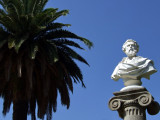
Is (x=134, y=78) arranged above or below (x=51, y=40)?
below

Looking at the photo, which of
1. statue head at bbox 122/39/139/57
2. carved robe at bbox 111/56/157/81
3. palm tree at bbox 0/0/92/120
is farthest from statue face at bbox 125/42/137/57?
palm tree at bbox 0/0/92/120

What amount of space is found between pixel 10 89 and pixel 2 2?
5.28 metres

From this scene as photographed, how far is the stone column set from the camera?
9.05 metres

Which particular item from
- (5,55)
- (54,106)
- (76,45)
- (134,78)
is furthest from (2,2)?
(134,78)

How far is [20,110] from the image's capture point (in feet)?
61.3

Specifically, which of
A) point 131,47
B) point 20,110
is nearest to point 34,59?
point 20,110

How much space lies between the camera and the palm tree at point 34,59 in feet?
61.7

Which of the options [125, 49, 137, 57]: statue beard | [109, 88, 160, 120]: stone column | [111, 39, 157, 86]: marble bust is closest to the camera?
[109, 88, 160, 120]: stone column

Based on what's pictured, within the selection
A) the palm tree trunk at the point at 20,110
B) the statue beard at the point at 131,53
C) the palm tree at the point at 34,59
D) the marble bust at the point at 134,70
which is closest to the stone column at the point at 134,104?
the marble bust at the point at 134,70

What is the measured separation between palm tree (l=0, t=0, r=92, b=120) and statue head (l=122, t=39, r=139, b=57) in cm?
840

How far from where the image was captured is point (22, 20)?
19.4 m

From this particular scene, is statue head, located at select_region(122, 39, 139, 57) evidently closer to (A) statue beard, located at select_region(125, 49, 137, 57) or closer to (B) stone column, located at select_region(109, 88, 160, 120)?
(A) statue beard, located at select_region(125, 49, 137, 57)

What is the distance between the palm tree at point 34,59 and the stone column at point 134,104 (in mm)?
9025

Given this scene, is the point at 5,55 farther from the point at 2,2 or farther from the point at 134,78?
the point at 134,78
